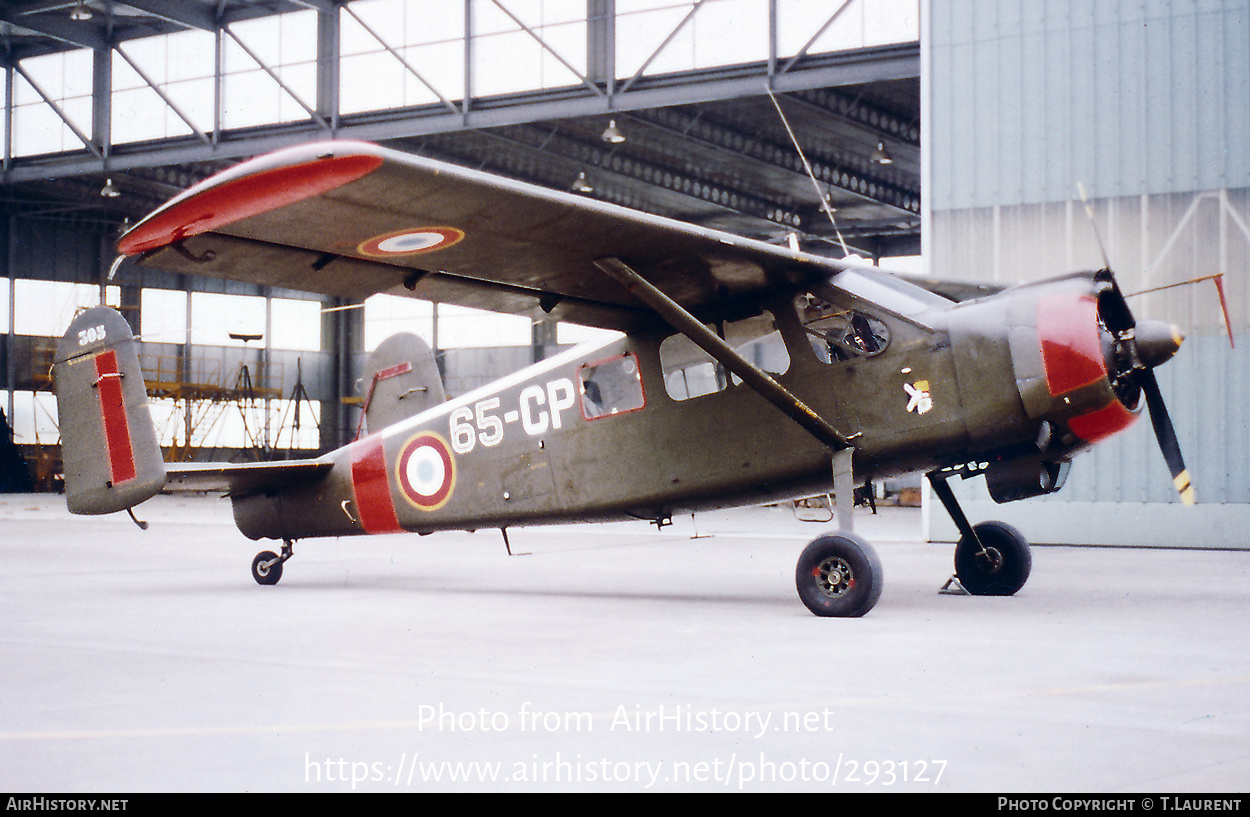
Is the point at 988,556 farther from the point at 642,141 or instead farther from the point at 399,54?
the point at 642,141

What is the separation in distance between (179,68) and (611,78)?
1491cm

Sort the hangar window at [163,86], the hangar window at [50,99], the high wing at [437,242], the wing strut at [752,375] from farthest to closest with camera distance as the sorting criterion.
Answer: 1. the hangar window at [50,99]
2. the hangar window at [163,86]
3. the wing strut at [752,375]
4. the high wing at [437,242]

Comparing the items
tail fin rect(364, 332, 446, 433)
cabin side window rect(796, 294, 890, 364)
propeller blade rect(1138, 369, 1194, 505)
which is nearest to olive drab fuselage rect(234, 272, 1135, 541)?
cabin side window rect(796, 294, 890, 364)

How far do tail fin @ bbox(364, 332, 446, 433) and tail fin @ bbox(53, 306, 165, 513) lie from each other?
207cm

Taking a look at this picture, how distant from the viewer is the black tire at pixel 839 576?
6.82 meters

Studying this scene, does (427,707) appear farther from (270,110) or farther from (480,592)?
(270,110)

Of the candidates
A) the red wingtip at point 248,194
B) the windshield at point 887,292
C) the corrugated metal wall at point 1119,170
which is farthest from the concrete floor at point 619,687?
the corrugated metal wall at point 1119,170

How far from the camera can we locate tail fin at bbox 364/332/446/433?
10148mm

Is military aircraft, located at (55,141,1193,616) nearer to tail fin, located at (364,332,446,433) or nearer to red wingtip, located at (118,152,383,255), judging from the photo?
red wingtip, located at (118,152,383,255)

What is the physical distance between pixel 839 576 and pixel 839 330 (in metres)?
1.68

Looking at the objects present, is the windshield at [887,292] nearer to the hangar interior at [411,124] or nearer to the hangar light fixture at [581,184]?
the hangar interior at [411,124]

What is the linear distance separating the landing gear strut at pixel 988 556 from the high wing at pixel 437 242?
7.16 ft

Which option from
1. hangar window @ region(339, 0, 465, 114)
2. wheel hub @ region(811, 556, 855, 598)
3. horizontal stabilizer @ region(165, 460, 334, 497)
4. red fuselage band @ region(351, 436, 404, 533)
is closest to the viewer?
wheel hub @ region(811, 556, 855, 598)

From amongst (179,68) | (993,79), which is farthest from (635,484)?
(179,68)
